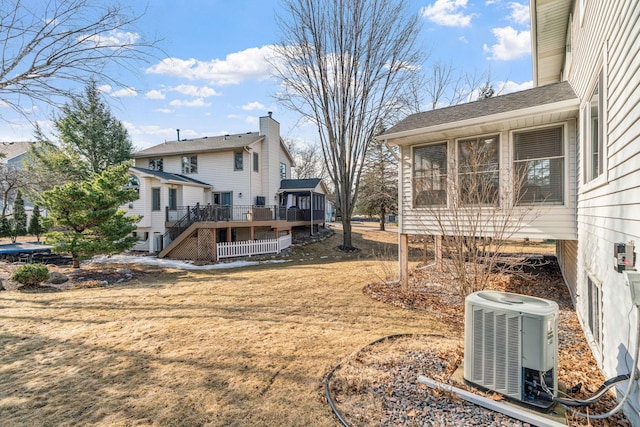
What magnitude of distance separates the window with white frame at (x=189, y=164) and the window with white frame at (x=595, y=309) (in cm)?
1955

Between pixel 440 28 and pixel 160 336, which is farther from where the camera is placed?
pixel 440 28

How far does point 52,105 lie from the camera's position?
22.7 feet

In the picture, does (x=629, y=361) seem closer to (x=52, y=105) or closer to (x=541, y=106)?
(x=541, y=106)

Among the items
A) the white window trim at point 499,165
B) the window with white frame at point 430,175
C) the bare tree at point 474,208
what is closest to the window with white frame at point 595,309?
the bare tree at point 474,208

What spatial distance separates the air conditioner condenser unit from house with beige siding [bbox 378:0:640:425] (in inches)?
21.5

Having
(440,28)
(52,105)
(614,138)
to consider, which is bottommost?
(614,138)

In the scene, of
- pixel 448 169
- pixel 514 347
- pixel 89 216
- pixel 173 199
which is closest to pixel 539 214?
pixel 448 169

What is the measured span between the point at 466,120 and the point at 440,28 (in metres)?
9.55

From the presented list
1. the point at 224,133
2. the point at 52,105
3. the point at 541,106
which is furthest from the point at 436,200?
the point at 224,133

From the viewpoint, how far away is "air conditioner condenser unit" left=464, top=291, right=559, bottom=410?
273cm

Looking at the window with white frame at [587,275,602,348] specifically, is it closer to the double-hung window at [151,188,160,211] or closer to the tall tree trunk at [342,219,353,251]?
the tall tree trunk at [342,219,353,251]

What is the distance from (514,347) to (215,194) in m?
18.7

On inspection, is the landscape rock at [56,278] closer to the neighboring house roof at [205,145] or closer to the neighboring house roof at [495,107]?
the neighboring house roof at [495,107]

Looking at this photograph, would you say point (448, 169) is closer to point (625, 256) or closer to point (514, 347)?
point (625, 256)
